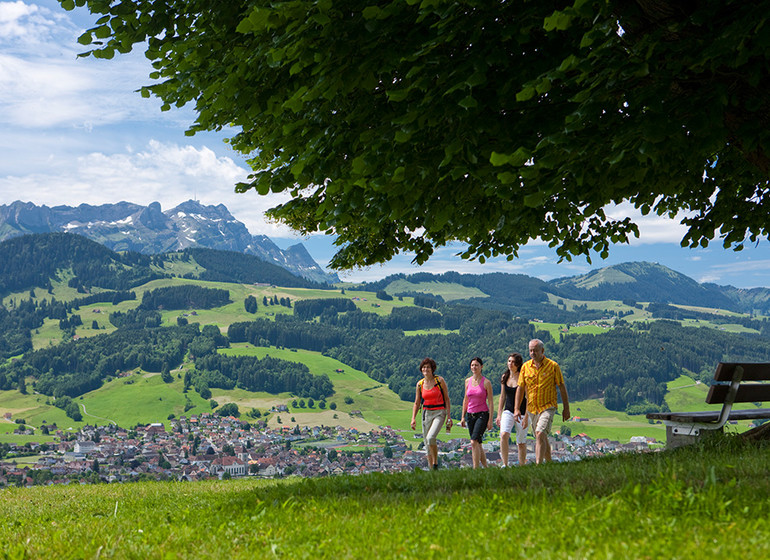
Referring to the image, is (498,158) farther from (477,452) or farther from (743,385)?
(477,452)

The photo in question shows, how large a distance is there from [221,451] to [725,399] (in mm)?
138172

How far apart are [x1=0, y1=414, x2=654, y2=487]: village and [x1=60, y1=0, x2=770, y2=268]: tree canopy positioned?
83.0 m

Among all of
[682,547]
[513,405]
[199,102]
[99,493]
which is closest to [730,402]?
[513,405]

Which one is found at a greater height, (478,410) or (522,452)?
(478,410)

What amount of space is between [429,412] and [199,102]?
325 inches

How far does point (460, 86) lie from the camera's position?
666 cm

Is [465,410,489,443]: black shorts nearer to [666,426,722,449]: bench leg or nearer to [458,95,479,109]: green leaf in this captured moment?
[666,426,722,449]: bench leg

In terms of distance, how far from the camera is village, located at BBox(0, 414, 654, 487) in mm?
104375

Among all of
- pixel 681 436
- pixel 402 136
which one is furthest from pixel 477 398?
pixel 402 136

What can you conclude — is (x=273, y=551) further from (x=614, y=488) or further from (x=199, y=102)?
(x=199, y=102)

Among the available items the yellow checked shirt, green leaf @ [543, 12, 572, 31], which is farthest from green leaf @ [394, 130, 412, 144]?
the yellow checked shirt

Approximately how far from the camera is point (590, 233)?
14.6 m

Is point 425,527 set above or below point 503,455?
above

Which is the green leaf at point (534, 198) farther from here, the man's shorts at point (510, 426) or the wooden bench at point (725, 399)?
the man's shorts at point (510, 426)
